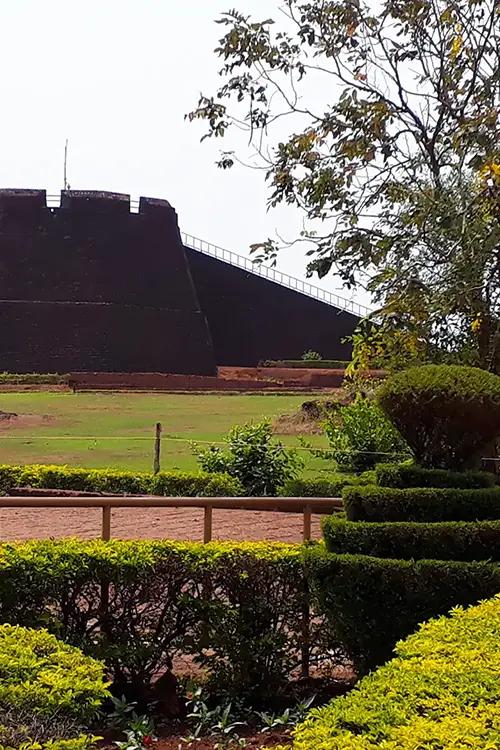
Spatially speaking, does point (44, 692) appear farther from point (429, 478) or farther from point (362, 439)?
point (362, 439)

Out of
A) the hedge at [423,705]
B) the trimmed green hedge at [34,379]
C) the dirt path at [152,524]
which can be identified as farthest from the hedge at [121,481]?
the trimmed green hedge at [34,379]

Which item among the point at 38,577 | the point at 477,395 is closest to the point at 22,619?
the point at 38,577

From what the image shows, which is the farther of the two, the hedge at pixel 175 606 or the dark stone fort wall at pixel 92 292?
the dark stone fort wall at pixel 92 292

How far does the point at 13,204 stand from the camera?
27.0 meters

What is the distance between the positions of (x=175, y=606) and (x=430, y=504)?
87cm

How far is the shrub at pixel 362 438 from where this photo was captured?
797cm

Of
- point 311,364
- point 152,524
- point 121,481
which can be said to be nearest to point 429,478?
point 152,524

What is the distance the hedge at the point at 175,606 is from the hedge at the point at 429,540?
272 mm

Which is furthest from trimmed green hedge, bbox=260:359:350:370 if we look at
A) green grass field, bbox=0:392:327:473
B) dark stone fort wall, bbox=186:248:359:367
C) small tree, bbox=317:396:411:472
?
small tree, bbox=317:396:411:472

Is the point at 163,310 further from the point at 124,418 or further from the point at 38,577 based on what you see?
the point at 38,577

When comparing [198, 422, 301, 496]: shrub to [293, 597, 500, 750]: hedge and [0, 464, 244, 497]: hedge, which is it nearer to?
[0, 464, 244, 497]: hedge

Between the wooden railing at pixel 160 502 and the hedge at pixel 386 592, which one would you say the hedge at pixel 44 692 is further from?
the wooden railing at pixel 160 502

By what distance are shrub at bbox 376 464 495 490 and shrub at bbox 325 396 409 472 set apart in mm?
4603

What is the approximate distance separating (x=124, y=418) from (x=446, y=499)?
11.1m
